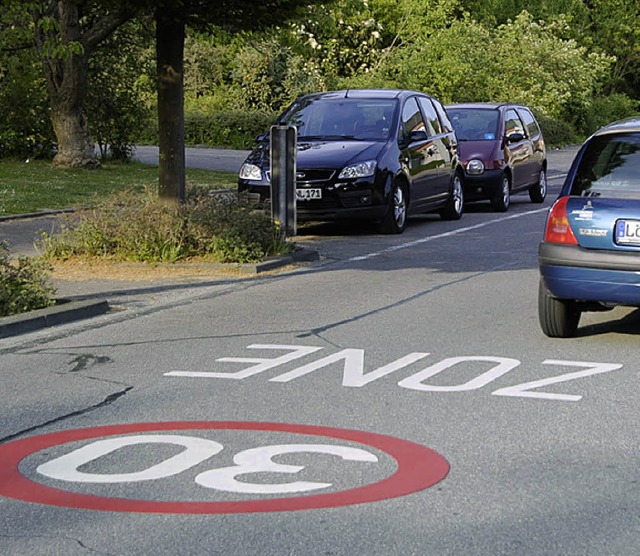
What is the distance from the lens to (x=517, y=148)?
23.0 meters

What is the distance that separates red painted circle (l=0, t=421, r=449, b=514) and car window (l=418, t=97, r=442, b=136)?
12.9 metres

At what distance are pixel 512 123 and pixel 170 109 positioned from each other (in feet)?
33.5

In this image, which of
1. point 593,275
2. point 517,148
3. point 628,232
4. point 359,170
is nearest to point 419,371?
point 593,275

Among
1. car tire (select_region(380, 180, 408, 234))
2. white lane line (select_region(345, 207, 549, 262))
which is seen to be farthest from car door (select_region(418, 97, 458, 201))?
car tire (select_region(380, 180, 408, 234))

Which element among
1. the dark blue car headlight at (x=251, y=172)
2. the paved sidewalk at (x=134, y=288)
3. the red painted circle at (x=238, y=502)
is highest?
Result: the dark blue car headlight at (x=251, y=172)

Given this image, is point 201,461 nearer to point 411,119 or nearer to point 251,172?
point 251,172

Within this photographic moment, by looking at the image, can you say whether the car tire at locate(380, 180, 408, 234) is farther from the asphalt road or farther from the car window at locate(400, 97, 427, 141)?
the asphalt road

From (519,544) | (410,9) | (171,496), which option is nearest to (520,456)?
(519,544)

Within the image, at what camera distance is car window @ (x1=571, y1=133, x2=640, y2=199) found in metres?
8.88

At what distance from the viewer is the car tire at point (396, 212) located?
674 inches

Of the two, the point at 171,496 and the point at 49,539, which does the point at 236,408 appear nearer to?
the point at 171,496

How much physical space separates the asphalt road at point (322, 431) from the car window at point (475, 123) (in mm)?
11732

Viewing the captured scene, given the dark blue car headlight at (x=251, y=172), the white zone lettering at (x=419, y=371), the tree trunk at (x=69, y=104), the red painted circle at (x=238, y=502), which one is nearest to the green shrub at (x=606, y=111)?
the tree trunk at (x=69, y=104)

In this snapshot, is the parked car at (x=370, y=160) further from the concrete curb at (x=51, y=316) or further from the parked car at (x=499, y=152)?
the concrete curb at (x=51, y=316)
